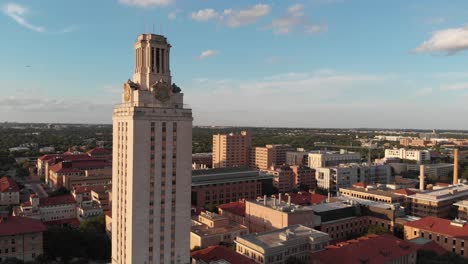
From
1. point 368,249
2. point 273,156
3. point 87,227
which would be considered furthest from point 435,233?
point 273,156

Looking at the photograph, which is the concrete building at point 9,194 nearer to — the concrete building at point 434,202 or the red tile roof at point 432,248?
the red tile roof at point 432,248

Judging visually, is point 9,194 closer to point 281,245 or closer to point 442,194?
point 281,245

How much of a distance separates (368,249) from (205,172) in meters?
72.5

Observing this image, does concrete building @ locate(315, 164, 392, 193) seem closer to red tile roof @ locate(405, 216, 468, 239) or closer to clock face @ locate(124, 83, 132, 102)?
red tile roof @ locate(405, 216, 468, 239)

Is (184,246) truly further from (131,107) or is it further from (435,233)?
(435,233)

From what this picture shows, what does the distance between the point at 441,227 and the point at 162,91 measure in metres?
65.8

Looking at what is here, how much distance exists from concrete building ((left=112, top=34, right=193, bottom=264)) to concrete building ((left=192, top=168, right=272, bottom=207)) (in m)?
70.1

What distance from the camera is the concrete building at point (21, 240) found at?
6862 cm

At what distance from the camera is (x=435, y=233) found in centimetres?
7869

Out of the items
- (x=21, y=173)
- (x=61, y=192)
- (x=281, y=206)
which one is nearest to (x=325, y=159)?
(x=281, y=206)

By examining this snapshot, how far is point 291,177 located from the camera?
154 meters

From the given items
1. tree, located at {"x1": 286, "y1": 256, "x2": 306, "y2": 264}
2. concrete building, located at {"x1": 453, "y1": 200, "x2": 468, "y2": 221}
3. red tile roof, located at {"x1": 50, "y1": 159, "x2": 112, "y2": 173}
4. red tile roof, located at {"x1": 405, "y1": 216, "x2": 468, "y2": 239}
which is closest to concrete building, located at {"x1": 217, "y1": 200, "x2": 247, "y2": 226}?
tree, located at {"x1": 286, "y1": 256, "x2": 306, "y2": 264}

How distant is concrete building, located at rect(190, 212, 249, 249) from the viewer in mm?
73812

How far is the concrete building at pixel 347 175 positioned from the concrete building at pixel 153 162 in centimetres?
10951
